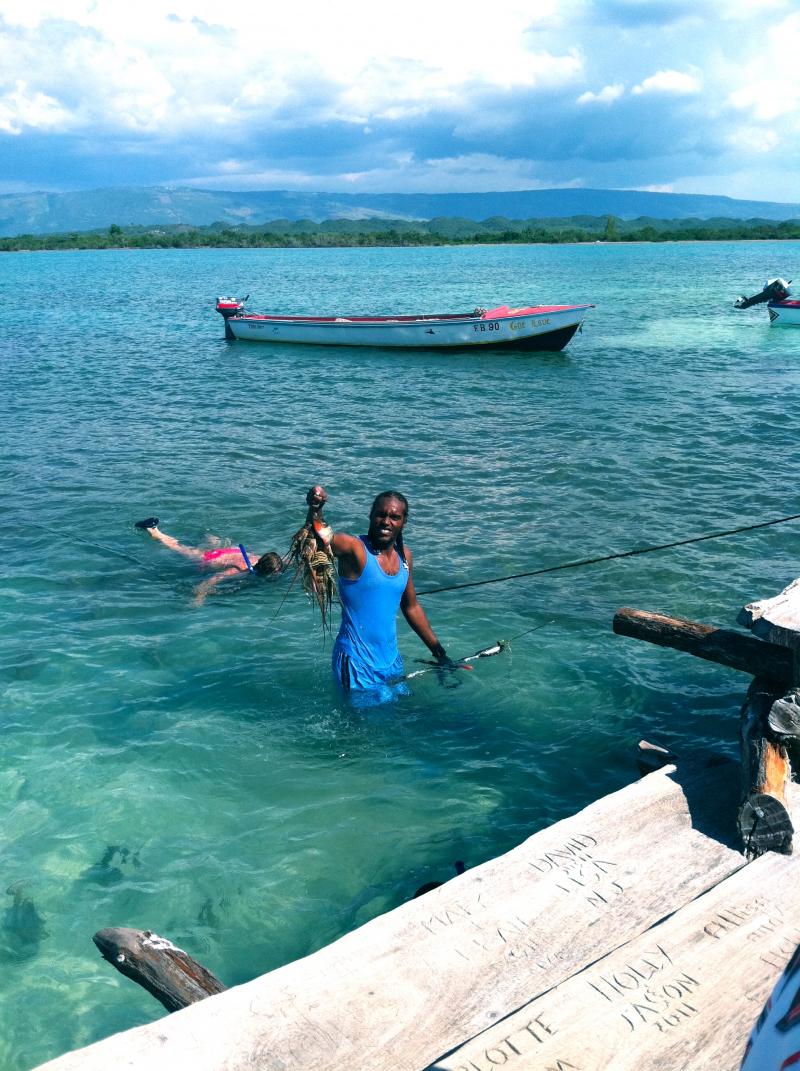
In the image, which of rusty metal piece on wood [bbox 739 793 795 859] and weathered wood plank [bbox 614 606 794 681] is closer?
rusty metal piece on wood [bbox 739 793 795 859]

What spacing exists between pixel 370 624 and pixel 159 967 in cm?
313

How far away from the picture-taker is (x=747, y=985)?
13.0 feet

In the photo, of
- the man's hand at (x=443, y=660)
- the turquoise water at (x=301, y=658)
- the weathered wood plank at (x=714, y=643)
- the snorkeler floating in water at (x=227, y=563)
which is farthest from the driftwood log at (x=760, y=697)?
the snorkeler floating in water at (x=227, y=563)

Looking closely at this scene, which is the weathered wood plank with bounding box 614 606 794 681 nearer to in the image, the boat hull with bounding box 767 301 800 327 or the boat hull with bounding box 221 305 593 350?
the boat hull with bounding box 221 305 593 350

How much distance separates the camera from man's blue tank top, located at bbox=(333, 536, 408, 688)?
6.71 m

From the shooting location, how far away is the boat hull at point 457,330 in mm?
31734

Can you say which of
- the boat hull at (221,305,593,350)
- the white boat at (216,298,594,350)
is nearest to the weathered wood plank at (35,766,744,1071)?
the boat hull at (221,305,593,350)

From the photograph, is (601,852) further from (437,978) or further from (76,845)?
(76,845)

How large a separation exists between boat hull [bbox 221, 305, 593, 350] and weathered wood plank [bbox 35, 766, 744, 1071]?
27221 millimetres

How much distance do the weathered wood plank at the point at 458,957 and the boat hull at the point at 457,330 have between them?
2722 centimetres

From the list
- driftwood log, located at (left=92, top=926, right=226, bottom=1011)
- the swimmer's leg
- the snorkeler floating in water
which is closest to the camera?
driftwood log, located at (left=92, top=926, right=226, bottom=1011)

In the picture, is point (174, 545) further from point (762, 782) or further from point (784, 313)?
point (784, 313)

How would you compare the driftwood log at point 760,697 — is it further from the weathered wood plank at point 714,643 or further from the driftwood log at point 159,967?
the driftwood log at point 159,967

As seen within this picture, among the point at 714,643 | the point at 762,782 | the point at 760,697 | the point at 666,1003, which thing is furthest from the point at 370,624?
the point at 666,1003
